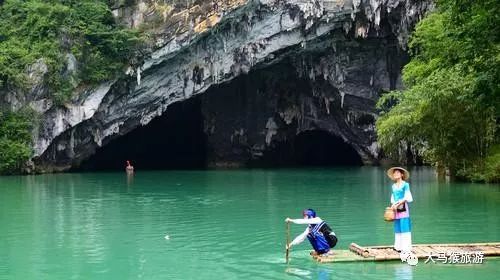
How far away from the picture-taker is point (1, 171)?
1416 inches

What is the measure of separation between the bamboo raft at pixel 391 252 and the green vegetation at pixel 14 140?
28.0 m

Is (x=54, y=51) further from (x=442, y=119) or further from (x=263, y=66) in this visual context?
(x=442, y=119)

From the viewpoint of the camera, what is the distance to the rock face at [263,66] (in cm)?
3456

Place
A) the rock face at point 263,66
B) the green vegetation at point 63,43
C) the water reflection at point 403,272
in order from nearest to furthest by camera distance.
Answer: the water reflection at point 403,272
the rock face at point 263,66
the green vegetation at point 63,43

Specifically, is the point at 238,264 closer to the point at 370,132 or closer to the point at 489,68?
the point at 489,68

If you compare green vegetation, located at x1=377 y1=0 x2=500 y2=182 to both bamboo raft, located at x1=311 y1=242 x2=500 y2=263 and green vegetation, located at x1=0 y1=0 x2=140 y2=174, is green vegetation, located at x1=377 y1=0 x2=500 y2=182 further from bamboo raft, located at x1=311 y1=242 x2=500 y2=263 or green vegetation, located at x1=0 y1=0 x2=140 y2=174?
green vegetation, located at x1=0 y1=0 x2=140 y2=174

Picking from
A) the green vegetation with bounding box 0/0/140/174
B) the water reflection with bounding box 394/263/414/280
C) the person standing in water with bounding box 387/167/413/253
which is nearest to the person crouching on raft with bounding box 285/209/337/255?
the person standing in water with bounding box 387/167/413/253

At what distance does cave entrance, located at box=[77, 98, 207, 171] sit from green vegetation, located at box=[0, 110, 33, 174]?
7.80 meters

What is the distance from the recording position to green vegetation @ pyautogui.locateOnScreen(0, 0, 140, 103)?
35.8 meters

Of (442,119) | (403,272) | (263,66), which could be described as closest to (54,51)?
(263,66)

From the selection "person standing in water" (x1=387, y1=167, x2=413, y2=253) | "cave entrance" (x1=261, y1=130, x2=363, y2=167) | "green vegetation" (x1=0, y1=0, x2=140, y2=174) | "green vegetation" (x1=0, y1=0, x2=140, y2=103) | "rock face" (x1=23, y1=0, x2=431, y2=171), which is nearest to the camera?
"person standing in water" (x1=387, y1=167, x2=413, y2=253)

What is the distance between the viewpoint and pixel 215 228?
1420 centimetres

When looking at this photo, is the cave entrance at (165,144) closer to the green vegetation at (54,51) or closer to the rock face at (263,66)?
the rock face at (263,66)

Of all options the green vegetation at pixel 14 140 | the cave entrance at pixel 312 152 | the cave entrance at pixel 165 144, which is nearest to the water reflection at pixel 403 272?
the green vegetation at pixel 14 140
